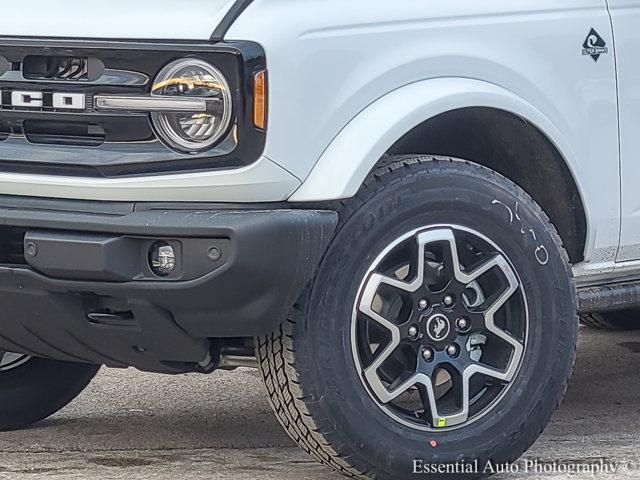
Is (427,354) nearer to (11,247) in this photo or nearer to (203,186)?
(203,186)

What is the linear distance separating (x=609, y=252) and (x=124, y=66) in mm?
1635

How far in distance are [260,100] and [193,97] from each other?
16cm

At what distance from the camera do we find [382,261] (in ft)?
12.3

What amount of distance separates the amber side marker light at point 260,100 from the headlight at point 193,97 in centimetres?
6

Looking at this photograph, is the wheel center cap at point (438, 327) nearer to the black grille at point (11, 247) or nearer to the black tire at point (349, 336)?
the black tire at point (349, 336)

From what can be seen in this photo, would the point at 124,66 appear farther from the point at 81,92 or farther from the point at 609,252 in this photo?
the point at 609,252

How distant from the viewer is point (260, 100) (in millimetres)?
3510

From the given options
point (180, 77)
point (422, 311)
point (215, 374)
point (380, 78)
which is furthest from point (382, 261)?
point (215, 374)

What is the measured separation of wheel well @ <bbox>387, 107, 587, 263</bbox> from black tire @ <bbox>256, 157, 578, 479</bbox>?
0.53 ft

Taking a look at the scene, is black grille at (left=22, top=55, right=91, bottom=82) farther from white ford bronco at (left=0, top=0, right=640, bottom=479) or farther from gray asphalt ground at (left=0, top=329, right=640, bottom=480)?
gray asphalt ground at (left=0, top=329, right=640, bottom=480)

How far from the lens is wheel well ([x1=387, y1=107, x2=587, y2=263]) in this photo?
404cm

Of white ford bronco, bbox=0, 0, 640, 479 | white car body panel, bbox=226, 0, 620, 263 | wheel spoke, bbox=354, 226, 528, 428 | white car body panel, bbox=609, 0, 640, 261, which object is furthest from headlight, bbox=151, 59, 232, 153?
white car body panel, bbox=609, 0, 640, 261

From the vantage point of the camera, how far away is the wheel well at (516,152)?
404cm

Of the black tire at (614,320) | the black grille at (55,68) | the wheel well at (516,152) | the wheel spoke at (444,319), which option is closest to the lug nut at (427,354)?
the wheel spoke at (444,319)
